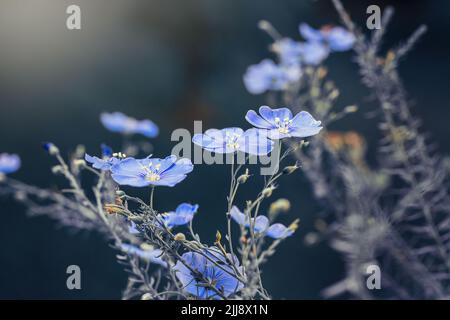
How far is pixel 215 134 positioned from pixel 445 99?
4.98 ft

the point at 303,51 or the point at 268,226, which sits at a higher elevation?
the point at 303,51

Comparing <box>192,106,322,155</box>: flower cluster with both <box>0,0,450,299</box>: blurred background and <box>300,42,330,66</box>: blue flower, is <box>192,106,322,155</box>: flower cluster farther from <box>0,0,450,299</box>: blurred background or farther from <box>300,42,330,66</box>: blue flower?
<box>0,0,450,299</box>: blurred background

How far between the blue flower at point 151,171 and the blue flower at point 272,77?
0.82m

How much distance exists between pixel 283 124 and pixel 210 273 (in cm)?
25

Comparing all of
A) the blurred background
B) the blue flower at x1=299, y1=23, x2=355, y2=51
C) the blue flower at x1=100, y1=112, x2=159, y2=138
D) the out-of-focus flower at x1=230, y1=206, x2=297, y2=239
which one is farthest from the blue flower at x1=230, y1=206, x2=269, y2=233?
the blurred background

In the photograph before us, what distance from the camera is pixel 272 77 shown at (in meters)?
1.64

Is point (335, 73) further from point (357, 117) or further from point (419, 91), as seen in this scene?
point (419, 91)

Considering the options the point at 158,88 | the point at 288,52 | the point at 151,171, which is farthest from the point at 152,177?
the point at 158,88

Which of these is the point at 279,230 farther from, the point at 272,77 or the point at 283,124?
the point at 272,77

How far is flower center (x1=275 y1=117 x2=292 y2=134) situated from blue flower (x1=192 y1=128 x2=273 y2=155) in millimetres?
56

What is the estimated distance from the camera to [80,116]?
210 cm

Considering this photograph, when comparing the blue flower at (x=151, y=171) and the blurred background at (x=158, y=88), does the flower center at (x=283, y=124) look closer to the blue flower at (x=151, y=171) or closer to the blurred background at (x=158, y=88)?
Answer: the blue flower at (x=151, y=171)

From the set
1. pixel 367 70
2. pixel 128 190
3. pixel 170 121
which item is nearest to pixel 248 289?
pixel 367 70

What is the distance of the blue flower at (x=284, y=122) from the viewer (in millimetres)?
782
